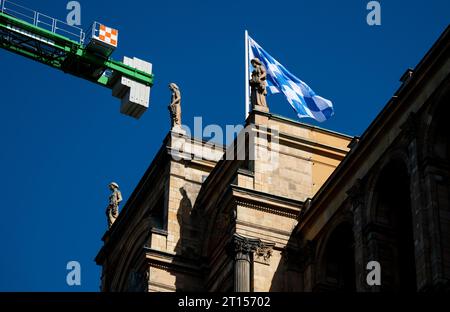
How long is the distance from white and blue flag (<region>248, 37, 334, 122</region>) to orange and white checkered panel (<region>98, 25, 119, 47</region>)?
35.4 feet

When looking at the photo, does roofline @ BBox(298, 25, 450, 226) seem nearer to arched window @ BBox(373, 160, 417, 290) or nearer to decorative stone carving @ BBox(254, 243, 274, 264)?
arched window @ BBox(373, 160, 417, 290)

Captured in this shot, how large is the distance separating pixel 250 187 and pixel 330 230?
4.97 m

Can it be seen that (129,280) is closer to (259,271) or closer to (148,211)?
(148,211)

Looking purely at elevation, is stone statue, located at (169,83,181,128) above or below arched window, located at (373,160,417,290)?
above

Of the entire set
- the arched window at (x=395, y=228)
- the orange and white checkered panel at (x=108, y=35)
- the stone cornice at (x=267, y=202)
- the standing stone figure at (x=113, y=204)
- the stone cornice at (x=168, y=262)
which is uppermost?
the orange and white checkered panel at (x=108, y=35)

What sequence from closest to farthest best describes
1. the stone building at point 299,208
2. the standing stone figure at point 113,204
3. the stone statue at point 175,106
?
the stone building at point 299,208
the stone statue at point 175,106
the standing stone figure at point 113,204

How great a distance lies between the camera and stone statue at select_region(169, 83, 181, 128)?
268 ft

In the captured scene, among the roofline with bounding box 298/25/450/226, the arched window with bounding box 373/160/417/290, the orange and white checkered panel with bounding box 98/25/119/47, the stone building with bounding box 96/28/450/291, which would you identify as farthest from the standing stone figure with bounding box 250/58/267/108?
the orange and white checkered panel with bounding box 98/25/119/47

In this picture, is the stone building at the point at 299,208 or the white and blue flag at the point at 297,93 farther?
the white and blue flag at the point at 297,93

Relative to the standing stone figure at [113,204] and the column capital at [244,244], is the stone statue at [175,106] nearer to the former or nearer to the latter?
the standing stone figure at [113,204]

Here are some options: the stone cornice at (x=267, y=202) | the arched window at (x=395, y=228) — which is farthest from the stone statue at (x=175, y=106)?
the arched window at (x=395, y=228)

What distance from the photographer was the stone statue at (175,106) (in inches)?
3219

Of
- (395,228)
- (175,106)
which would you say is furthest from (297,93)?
(395,228)

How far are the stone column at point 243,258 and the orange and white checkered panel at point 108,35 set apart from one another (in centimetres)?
2437
